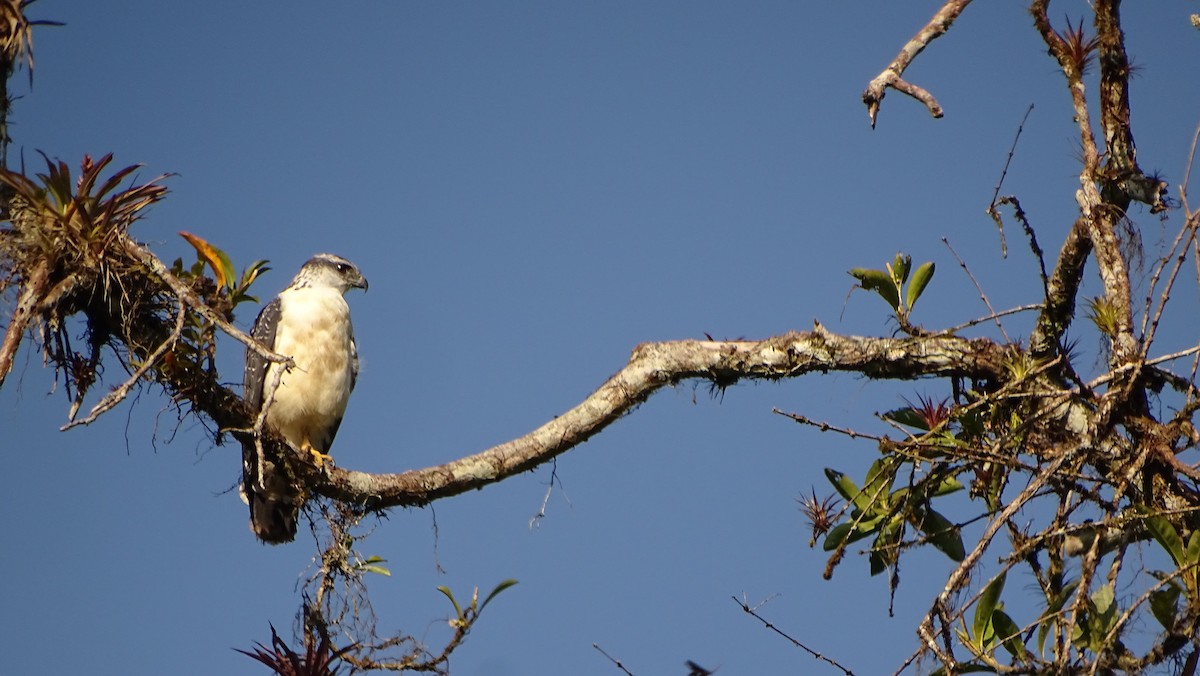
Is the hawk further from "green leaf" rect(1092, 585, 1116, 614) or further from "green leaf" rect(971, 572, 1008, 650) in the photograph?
"green leaf" rect(1092, 585, 1116, 614)

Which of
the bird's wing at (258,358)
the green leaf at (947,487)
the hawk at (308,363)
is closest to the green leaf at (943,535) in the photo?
Result: the green leaf at (947,487)

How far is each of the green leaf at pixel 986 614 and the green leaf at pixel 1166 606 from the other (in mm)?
424

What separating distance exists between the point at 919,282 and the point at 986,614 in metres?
1.13

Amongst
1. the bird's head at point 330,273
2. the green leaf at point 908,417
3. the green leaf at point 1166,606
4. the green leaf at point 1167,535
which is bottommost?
the green leaf at point 1166,606

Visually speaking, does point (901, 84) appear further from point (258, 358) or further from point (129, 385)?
point (258, 358)

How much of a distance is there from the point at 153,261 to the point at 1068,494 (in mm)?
3040

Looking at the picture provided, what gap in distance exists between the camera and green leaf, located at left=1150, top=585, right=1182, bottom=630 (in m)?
3.24

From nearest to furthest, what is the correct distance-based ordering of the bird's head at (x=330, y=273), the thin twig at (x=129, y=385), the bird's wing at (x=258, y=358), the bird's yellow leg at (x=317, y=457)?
the thin twig at (x=129, y=385), the bird's yellow leg at (x=317, y=457), the bird's wing at (x=258, y=358), the bird's head at (x=330, y=273)

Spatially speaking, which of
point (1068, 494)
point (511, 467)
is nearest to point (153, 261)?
point (511, 467)

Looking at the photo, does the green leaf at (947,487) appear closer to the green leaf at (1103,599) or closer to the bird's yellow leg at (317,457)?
the green leaf at (1103,599)

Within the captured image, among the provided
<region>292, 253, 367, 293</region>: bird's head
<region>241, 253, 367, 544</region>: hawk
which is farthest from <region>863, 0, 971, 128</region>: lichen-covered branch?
<region>292, 253, 367, 293</region>: bird's head

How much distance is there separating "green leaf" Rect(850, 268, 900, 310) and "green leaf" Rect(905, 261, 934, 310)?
0.18ft

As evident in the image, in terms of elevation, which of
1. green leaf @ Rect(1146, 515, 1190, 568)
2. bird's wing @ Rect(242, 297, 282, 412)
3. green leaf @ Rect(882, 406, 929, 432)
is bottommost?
green leaf @ Rect(1146, 515, 1190, 568)

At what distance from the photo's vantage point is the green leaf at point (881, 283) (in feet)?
12.6
